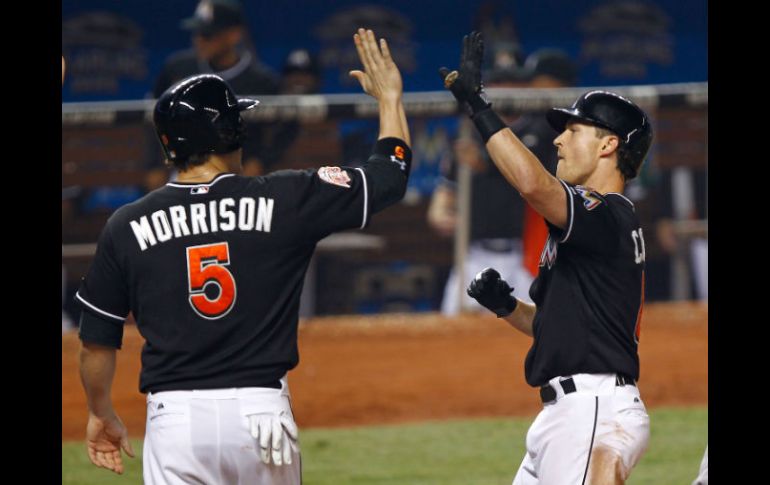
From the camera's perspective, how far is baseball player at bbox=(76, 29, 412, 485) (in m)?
3.39

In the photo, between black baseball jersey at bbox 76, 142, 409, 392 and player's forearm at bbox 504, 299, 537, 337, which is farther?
player's forearm at bbox 504, 299, 537, 337

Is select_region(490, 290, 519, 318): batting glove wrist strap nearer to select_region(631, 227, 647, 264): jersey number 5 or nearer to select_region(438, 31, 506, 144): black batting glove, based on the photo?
select_region(631, 227, 647, 264): jersey number 5

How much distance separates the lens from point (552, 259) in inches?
153

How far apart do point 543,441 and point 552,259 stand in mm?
617

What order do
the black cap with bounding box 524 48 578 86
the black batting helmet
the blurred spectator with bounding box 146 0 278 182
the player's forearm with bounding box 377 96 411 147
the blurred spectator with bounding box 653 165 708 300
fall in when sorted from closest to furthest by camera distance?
the player's forearm with bounding box 377 96 411 147, the black batting helmet, the blurred spectator with bounding box 146 0 278 182, the black cap with bounding box 524 48 578 86, the blurred spectator with bounding box 653 165 708 300

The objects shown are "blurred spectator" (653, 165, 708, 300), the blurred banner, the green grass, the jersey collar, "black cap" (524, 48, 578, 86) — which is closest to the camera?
the jersey collar

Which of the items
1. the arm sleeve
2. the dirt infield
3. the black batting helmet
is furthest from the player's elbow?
the dirt infield

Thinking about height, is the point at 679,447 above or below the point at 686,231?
below

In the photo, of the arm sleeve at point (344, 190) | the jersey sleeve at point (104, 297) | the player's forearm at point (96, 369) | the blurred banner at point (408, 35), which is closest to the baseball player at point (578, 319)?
the arm sleeve at point (344, 190)

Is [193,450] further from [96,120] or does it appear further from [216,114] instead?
[96,120]

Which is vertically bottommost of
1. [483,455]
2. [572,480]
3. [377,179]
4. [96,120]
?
[483,455]

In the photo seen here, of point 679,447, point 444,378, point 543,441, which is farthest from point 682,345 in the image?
point 543,441

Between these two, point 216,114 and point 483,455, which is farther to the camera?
point 483,455

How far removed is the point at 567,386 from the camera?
3766 mm
